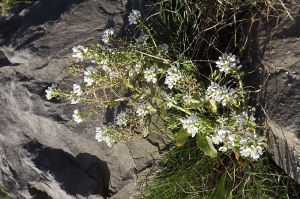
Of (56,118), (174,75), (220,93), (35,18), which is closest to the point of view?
(220,93)

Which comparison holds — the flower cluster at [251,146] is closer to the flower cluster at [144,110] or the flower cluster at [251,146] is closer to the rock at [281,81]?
the rock at [281,81]

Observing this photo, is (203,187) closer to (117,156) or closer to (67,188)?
(117,156)

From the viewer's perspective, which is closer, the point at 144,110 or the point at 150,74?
the point at 150,74

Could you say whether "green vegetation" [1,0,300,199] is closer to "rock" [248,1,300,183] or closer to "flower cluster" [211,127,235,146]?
"flower cluster" [211,127,235,146]

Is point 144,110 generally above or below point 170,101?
below

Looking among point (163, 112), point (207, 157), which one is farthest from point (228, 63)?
point (207, 157)

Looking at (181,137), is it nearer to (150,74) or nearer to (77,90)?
(150,74)

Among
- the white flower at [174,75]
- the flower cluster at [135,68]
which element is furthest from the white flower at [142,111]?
the white flower at [174,75]
